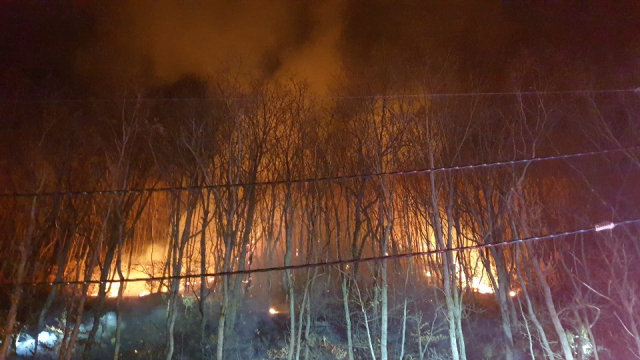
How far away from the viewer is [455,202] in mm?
21016

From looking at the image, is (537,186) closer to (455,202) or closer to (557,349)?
(455,202)

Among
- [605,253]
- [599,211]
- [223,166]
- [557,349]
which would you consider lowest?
[557,349]

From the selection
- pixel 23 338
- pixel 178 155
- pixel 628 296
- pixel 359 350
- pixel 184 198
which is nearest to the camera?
pixel 628 296

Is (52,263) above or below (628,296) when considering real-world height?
above

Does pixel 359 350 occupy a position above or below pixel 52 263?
below

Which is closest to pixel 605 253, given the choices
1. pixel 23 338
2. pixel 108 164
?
pixel 108 164

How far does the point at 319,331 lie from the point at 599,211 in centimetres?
1417

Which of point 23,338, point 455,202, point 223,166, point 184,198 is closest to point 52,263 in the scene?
point 23,338

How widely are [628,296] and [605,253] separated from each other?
1805 millimetres

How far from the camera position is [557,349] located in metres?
17.9

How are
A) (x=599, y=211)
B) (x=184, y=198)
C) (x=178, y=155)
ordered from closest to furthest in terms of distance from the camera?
(x=599, y=211) → (x=178, y=155) → (x=184, y=198)

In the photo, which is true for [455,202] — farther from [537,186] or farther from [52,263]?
[52,263]

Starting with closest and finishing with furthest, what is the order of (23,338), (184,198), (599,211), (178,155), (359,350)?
1. (599,211)
2. (23,338)
3. (359,350)
4. (178,155)
5. (184,198)

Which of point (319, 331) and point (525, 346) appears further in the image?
point (319, 331)
